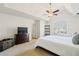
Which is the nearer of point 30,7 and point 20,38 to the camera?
point 30,7

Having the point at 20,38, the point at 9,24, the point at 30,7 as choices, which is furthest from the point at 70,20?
the point at 9,24

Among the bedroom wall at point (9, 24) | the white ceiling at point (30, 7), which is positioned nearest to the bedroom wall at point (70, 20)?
the white ceiling at point (30, 7)

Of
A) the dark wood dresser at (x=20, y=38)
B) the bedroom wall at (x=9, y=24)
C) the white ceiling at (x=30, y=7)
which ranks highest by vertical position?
the white ceiling at (x=30, y=7)

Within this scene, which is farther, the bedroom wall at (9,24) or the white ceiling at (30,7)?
the bedroom wall at (9,24)

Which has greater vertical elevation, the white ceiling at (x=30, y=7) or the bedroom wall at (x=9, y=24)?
the white ceiling at (x=30, y=7)

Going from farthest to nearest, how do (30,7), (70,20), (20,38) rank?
(70,20) → (20,38) → (30,7)

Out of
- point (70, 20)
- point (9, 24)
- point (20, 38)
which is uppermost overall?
point (70, 20)

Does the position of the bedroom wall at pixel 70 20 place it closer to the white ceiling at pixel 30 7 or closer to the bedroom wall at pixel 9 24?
the white ceiling at pixel 30 7

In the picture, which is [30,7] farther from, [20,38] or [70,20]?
[70,20]

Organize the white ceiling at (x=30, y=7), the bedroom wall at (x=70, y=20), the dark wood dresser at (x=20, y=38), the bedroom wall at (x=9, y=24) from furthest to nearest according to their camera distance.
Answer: the bedroom wall at (x=70, y=20), the dark wood dresser at (x=20, y=38), the bedroom wall at (x=9, y=24), the white ceiling at (x=30, y=7)

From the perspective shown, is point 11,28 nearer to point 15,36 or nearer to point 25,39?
point 15,36

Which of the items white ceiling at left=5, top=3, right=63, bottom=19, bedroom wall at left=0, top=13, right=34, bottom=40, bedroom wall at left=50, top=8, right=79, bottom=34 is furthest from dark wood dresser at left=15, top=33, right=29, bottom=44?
bedroom wall at left=50, top=8, right=79, bottom=34

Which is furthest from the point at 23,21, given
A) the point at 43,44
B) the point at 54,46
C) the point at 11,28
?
the point at 54,46

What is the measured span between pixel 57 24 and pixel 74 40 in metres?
6.86
